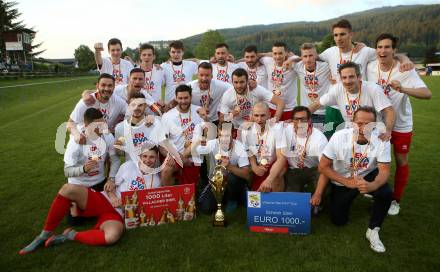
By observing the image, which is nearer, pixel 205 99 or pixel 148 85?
pixel 205 99

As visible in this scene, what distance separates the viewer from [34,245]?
3811 mm

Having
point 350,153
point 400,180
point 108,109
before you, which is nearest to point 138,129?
point 108,109

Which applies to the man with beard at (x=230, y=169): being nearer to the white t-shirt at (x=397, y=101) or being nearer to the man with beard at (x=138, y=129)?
the man with beard at (x=138, y=129)

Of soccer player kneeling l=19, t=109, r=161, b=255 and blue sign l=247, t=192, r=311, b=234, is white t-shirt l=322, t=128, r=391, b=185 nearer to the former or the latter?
blue sign l=247, t=192, r=311, b=234

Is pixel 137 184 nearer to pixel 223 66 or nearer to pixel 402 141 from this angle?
pixel 223 66

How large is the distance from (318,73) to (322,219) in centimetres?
246

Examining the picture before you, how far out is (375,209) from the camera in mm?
3910

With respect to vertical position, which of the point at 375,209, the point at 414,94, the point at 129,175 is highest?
the point at 414,94

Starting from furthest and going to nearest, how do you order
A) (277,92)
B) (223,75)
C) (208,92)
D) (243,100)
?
(223,75)
(277,92)
(208,92)
(243,100)

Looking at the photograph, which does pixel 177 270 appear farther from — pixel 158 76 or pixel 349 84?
pixel 158 76

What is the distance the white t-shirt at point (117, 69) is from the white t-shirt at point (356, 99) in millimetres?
4105

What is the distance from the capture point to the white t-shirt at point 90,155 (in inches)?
Answer: 181

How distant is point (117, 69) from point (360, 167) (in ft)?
16.3

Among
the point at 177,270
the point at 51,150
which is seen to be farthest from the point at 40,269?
the point at 51,150
